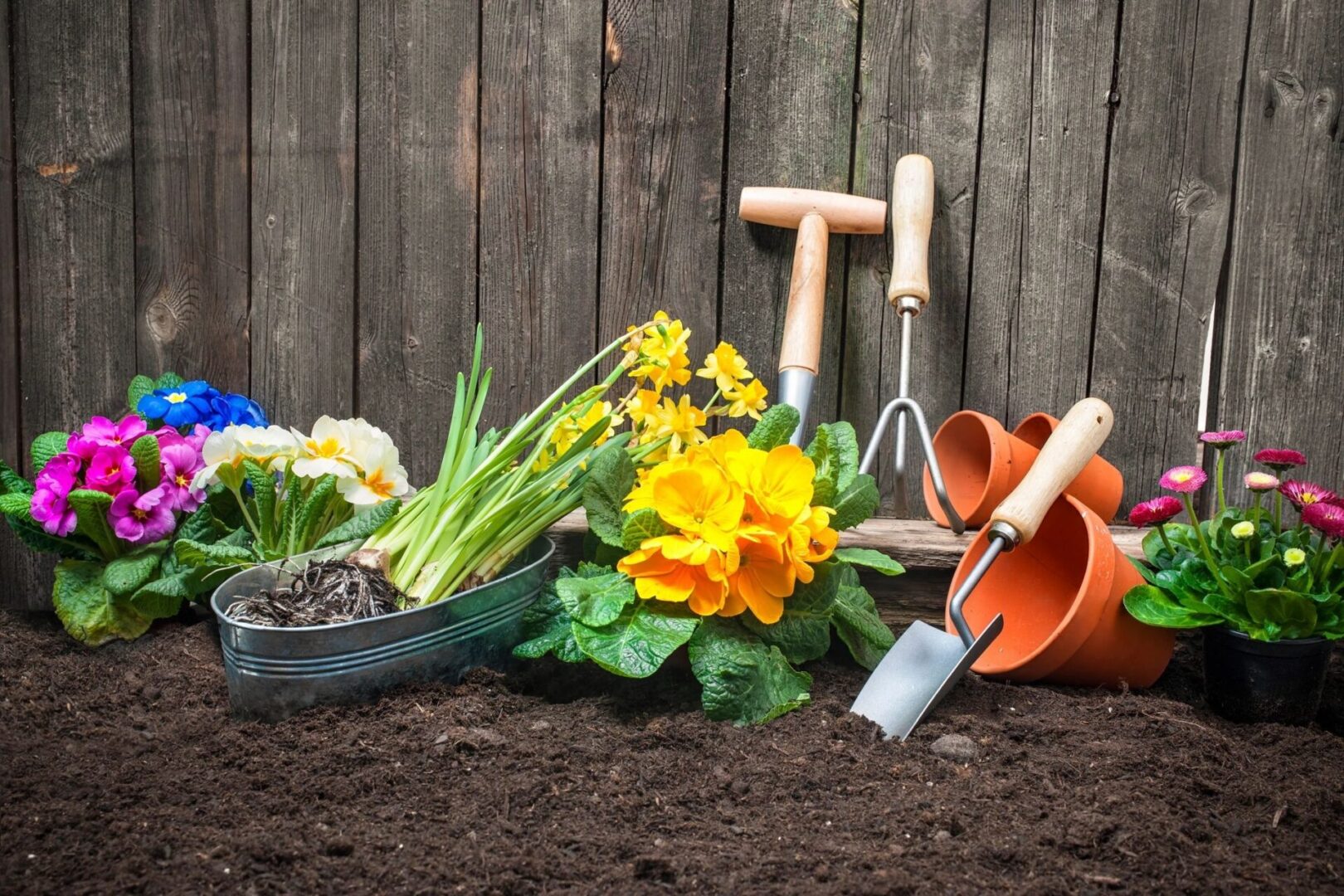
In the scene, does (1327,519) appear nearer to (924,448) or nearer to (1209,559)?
(1209,559)

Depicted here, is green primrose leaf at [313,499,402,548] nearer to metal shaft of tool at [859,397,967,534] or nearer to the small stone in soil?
metal shaft of tool at [859,397,967,534]

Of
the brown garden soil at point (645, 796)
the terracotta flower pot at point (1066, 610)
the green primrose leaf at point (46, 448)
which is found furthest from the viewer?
the green primrose leaf at point (46, 448)

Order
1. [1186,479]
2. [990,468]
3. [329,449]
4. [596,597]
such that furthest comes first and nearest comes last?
[990,468] → [329,449] → [1186,479] → [596,597]

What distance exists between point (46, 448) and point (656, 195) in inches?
50.5

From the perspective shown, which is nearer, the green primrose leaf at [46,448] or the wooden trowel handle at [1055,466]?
the wooden trowel handle at [1055,466]

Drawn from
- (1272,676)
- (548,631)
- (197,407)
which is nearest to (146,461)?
(197,407)

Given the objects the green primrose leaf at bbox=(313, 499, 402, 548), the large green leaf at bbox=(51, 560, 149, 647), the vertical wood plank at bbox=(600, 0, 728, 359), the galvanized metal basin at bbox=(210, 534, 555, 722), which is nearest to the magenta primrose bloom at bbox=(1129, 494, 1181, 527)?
the vertical wood plank at bbox=(600, 0, 728, 359)

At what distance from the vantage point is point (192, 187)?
2152 mm

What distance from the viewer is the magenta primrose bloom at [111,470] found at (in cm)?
186

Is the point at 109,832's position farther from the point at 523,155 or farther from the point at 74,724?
the point at 523,155

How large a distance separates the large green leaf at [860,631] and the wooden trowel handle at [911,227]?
0.56m

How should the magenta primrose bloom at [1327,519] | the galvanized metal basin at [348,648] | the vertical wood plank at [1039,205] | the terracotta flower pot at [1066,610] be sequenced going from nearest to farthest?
1. the galvanized metal basin at [348,648]
2. the magenta primrose bloom at [1327,519]
3. the terracotta flower pot at [1066,610]
4. the vertical wood plank at [1039,205]

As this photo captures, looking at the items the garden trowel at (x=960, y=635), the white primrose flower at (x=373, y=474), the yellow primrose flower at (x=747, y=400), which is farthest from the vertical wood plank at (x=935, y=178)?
the white primrose flower at (x=373, y=474)

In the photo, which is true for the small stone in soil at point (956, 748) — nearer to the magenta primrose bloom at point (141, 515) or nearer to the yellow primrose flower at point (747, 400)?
the yellow primrose flower at point (747, 400)
